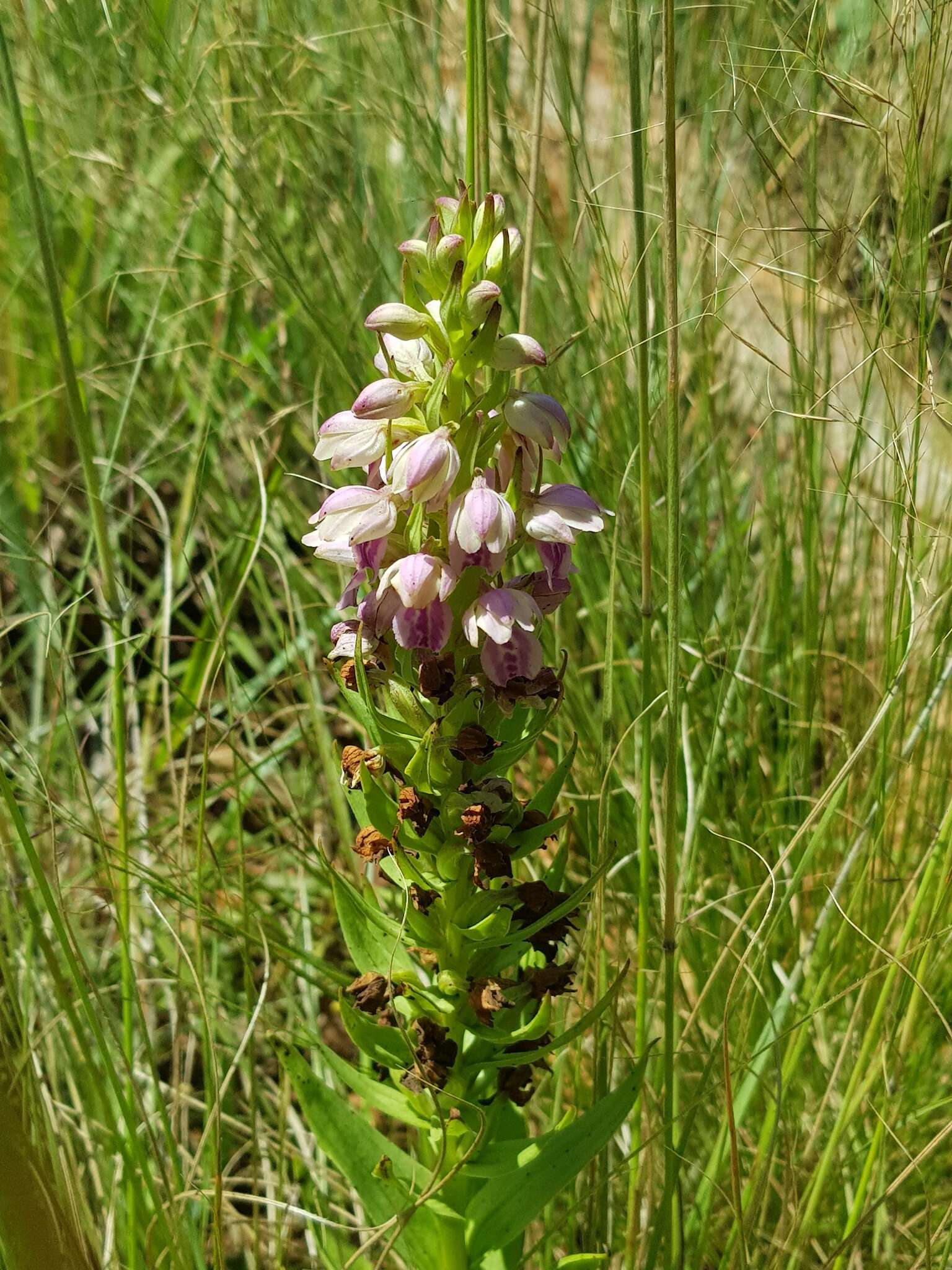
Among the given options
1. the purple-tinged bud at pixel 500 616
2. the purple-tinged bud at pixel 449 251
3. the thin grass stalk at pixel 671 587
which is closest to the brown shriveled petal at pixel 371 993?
the thin grass stalk at pixel 671 587

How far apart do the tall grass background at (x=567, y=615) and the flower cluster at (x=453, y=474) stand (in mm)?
219

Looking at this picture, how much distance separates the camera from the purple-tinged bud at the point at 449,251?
1.05 m

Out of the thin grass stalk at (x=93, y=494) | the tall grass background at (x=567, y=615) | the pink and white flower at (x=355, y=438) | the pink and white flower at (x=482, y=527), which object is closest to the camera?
the pink and white flower at (x=482, y=527)

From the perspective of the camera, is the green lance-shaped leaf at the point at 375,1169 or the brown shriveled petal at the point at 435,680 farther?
the green lance-shaped leaf at the point at 375,1169

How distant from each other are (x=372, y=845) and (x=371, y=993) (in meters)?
0.18

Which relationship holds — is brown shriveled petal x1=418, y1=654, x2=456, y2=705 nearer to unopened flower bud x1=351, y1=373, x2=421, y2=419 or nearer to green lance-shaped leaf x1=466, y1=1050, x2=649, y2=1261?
unopened flower bud x1=351, y1=373, x2=421, y2=419

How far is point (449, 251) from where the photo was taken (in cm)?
105

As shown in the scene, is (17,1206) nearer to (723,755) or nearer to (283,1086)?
(283,1086)

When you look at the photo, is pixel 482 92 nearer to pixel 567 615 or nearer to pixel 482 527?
pixel 482 527

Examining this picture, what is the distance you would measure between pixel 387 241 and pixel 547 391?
75 cm

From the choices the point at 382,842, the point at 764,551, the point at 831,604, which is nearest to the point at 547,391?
the point at 764,551

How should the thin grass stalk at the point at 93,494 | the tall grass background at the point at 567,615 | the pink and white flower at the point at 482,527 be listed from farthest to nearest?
1. the tall grass background at the point at 567,615
2. the thin grass stalk at the point at 93,494
3. the pink and white flower at the point at 482,527

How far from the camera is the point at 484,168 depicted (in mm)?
1440

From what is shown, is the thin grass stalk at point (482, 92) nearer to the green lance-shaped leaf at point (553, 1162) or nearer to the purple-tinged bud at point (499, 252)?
the purple-tinged bud at point (499, 252)
